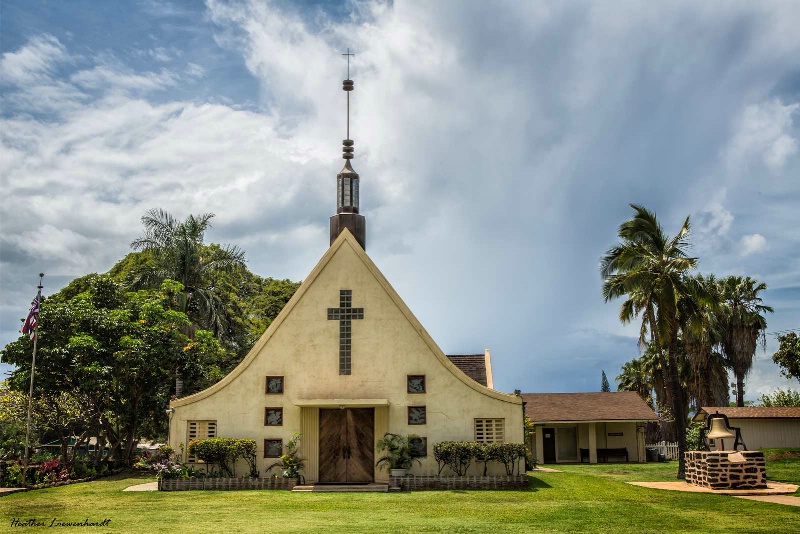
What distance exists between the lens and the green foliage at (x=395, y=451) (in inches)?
972

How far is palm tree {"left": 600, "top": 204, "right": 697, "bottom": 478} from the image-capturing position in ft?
91.4

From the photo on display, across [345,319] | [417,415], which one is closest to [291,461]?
[417,415]

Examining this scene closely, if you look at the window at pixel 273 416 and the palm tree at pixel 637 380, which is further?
the palm tree at pixel 637 380

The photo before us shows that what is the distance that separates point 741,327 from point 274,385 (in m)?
30.5

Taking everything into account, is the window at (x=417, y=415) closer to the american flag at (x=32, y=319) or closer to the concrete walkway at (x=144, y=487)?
the concrete walkway at (x=144, y=487)

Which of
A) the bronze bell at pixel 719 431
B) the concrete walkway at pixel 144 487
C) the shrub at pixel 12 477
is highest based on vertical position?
the bronze bell at pixel 719 431

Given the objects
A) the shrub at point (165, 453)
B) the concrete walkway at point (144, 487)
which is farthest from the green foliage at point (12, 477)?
the shrub at point (165, 453)

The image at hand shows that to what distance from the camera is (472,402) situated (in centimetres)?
2548

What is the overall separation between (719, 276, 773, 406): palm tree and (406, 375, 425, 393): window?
2572 cm

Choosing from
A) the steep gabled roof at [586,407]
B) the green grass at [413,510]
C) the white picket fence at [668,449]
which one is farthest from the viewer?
the white picket fence at [668,449]

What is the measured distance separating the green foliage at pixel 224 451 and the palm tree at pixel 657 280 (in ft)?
47.0

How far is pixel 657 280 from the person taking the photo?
1100 inches

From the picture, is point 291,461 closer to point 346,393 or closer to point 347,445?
point 347,445

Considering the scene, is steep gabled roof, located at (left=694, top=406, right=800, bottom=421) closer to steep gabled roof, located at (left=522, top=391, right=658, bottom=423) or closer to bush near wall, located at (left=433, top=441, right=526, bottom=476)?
steep gabled roof, located at (left=522, top=391, right=658, bottom=423)
